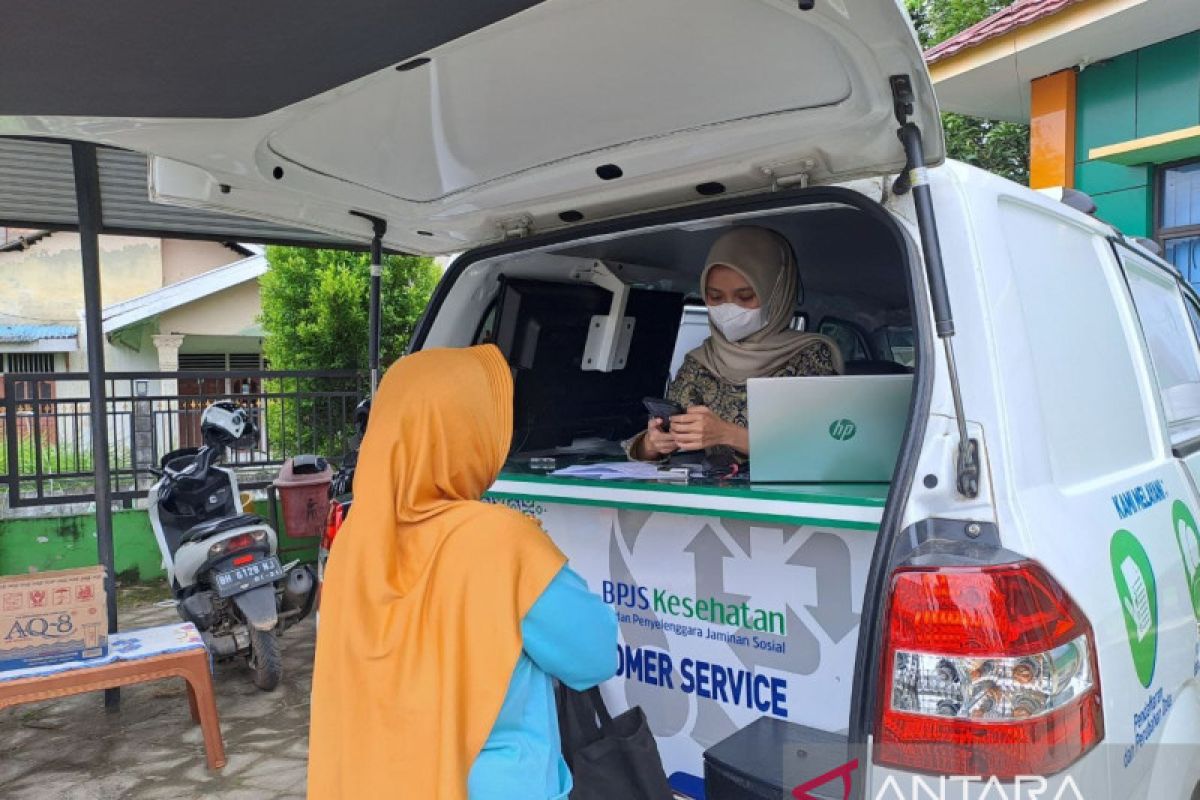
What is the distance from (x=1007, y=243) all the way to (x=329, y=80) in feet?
4.72

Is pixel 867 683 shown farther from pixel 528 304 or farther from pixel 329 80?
pixel 528 304

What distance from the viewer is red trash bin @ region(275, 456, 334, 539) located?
6359 millimetres

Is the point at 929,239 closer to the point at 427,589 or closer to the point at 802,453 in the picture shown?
the point at 802,453

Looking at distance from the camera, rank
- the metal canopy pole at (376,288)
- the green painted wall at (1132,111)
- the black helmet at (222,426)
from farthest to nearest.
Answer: the green painted wall at (1132,111) → the black helmet at (222,426) → the metal canopy pole at (376,288)

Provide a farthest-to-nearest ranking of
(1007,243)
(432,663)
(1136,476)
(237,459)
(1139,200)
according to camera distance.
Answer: (1139,200) → (237,459) → (1136,476) → (1007,243) → (432,663)

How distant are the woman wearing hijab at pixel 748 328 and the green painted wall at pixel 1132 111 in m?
7.12

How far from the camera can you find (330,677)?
1.73 m

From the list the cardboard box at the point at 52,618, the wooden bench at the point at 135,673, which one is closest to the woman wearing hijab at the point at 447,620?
the wooden bench at the point at 135,673

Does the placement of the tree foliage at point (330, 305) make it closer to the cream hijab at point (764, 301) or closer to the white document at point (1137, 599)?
the cream hijab at point (764, 301)

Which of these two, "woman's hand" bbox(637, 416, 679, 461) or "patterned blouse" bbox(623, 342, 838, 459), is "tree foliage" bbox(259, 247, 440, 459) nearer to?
"patterned blouse" bbox(623, 342, 838, 459)

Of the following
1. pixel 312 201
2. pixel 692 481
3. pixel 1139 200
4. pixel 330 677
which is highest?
pixel 1139 200

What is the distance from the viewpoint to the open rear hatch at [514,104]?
1.54 meters

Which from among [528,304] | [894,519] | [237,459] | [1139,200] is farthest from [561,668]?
[1139,200]

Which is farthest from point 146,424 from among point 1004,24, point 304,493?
point 1004,24
